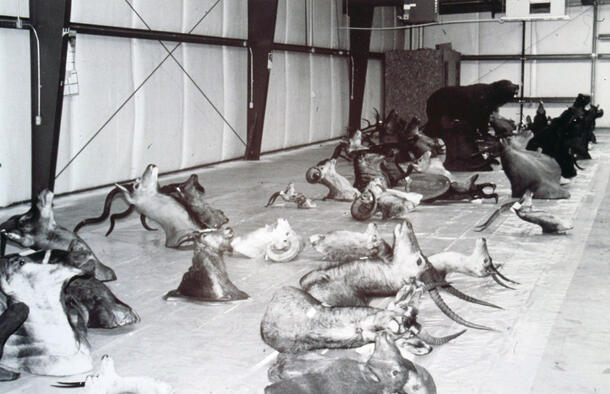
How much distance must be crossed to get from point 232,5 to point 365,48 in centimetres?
601

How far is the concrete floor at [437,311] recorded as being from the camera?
135 inches

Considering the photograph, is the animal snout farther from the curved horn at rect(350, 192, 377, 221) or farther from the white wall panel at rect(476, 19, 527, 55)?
the white wall panel at rect(476, 19, 527, 55)

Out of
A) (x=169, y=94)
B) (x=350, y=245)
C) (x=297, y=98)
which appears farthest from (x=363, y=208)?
(x=297, y=98)

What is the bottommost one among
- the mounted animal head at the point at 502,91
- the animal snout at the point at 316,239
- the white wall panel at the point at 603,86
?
the animal snout at the point at 316,239

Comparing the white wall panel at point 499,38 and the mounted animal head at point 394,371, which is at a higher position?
the white wall panel at point 499,38

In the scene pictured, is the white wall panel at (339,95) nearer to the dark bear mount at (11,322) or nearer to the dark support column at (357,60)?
the dark support column at (357,60)

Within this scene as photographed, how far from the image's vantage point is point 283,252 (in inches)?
221

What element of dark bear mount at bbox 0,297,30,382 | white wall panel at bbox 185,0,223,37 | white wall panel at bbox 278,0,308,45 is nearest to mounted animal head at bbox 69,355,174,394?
dark bear mount at bbox 0,297,30,382

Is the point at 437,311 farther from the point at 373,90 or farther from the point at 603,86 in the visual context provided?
the point at 603,86

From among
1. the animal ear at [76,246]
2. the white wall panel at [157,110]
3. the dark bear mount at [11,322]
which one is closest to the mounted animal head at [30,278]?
the dark bear mount at [11,322]

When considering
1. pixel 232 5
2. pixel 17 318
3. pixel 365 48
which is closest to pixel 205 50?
pixel 232 5

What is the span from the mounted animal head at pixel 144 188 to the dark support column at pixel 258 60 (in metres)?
6.87

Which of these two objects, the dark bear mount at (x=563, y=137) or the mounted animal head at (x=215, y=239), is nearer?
the mounted animal head at (x=215, y=239)

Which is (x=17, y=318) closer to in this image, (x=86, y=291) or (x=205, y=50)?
(x=86, y=291)
